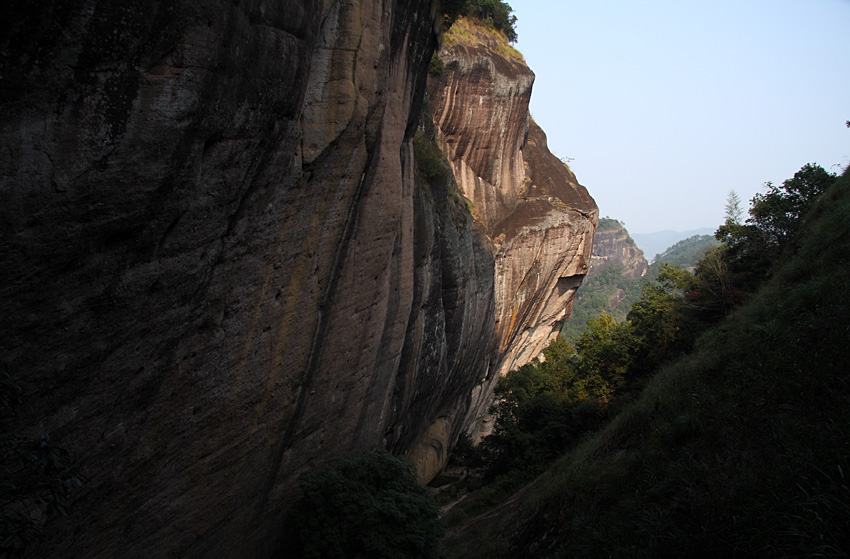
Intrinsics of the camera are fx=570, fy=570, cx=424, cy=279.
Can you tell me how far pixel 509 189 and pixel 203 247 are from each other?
21847 mm

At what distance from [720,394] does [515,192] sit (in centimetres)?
2071

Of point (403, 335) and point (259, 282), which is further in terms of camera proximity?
point (403, 335)

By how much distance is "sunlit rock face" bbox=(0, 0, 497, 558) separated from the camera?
502 centimetres

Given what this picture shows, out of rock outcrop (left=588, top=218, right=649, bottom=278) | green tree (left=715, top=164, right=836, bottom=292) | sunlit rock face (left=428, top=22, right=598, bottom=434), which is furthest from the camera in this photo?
rock outcrop (left=588, top=218, right=649, bottom=278)

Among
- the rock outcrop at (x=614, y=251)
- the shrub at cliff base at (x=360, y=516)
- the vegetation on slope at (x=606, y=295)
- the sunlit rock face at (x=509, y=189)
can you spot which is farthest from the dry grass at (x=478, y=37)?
the rock outcrop at (x=614, y=251)

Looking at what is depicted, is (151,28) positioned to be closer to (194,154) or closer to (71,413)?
(194,154)

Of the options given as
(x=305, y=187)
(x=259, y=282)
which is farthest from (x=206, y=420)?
(x=305, y=187)

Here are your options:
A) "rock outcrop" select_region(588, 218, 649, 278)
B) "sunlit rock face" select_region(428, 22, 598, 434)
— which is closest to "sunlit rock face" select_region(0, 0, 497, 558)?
"sunlit rock face" select_region(428, 22, 598, 434)

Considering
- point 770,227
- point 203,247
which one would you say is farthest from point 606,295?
point 203,247

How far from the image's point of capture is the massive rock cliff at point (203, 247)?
198 inches

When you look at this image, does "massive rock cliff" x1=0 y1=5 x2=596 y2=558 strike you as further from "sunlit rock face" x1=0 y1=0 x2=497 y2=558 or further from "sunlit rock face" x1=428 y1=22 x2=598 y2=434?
"sunlit rock face" x1=428 y1=22 x2=598 y2=434

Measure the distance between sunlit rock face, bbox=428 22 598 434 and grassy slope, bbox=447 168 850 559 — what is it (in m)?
13.3

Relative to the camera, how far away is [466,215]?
1811 cm

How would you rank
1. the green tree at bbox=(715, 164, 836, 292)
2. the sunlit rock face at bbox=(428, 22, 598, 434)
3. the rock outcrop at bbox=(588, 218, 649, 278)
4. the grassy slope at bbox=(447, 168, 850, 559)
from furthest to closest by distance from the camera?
the rock outcrop at bbox=(588, 218, 649, 278) → the sunlit rock face at bbox=(428, 22, 598, 434) → the green tree at bbox=(715, 164, 836, 292) → the grassy slope at bbox=(447, 168, 850, 559)
